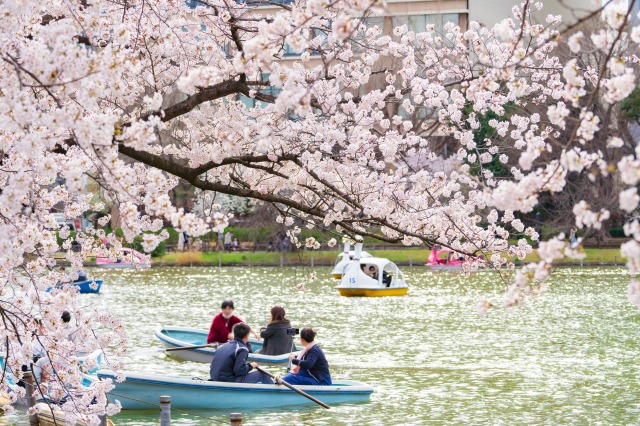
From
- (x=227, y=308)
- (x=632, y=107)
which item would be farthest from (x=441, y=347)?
(x=632, y=107)

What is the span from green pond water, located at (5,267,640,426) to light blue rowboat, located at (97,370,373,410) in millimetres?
136

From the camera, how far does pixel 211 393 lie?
1290 centimetres

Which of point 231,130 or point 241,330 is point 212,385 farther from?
point 231,130

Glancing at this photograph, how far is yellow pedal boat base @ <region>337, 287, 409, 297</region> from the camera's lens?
3206cm

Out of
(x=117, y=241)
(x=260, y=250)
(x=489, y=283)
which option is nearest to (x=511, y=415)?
(x=117, y=241)

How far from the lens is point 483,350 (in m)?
19.5

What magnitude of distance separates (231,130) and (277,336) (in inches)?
272

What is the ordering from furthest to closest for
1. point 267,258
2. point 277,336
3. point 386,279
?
point 267,258
point 386,279
point 277,336

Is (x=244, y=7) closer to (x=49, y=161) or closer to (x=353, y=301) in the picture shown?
(x=49, y=161)

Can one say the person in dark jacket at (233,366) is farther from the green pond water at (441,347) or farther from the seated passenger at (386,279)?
the seated passenger at (386,279)

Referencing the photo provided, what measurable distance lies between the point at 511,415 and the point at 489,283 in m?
23.4

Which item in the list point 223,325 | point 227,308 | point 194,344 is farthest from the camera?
point 194,344

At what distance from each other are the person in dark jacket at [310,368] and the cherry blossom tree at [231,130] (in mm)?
2622

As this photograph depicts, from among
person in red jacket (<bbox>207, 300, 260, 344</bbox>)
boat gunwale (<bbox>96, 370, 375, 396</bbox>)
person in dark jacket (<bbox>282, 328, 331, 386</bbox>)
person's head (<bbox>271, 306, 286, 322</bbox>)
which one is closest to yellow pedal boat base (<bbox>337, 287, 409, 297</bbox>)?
person's head (<bbox>271, 306, 286, 322</bbox>)
